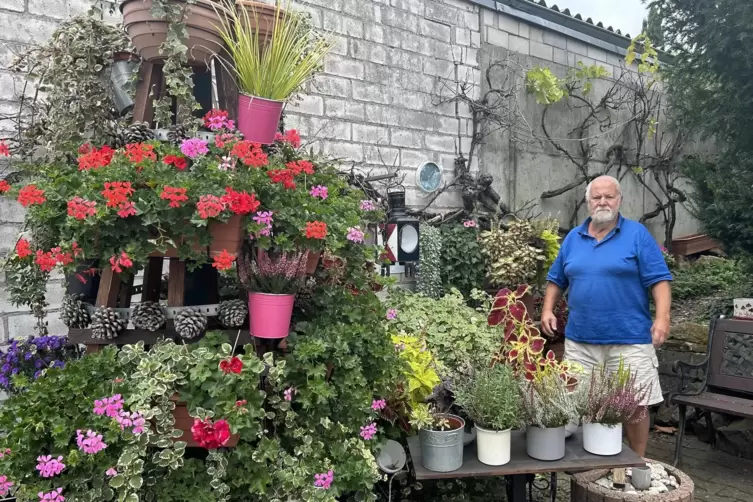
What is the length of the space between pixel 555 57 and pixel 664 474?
16.5 ft

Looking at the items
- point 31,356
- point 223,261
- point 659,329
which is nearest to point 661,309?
point 659,329

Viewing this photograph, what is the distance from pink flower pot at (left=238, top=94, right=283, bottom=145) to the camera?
6.80 feet

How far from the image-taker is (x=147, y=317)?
1.90 metres

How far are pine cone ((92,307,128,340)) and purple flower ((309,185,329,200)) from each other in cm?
79

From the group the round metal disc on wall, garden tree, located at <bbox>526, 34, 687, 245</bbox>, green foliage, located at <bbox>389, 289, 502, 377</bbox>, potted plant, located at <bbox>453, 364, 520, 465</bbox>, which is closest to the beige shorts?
green foliage, located at <bbox>389, 289, 502, 377</bbox>

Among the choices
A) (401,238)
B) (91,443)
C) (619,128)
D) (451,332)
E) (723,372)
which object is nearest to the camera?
(91,443)

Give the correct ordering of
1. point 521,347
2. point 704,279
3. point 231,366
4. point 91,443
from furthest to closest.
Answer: point 704,279
point 521,347
point 231,366
point 91,443

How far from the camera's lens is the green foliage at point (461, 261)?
504 centimetres

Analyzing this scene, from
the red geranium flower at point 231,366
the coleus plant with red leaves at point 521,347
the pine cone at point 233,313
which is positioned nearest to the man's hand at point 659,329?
the coleus plant with red leaves at point 521,347

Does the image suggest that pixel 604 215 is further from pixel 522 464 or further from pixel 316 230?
pixel 316 230

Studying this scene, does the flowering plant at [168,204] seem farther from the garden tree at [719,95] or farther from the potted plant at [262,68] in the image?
the garden tree at [719,95]

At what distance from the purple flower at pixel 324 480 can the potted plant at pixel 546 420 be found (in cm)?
80

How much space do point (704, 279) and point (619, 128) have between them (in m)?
2.11

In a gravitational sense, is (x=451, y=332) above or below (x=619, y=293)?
below
